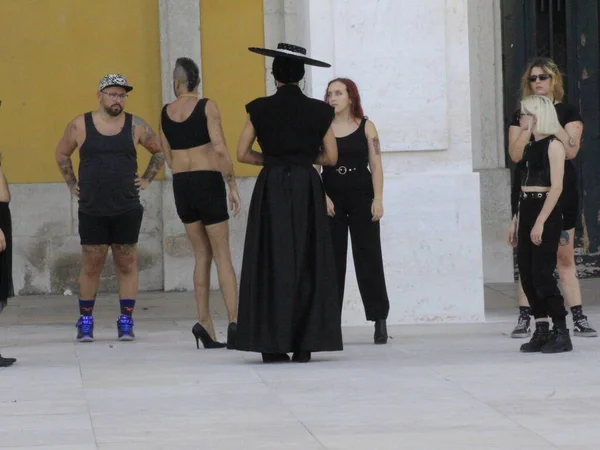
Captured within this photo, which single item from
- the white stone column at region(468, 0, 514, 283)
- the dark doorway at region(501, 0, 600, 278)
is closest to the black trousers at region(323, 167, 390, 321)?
the white stone column at region(468, 0, 514, 283)

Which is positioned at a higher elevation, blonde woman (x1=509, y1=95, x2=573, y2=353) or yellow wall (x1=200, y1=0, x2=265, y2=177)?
yellow wall (x1=200, y1=0, x2=265, y2=177)

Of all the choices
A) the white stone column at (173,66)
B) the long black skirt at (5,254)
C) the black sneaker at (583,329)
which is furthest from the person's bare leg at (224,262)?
the white stone column at (173,66)

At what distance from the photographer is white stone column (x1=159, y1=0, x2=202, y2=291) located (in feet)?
44.0

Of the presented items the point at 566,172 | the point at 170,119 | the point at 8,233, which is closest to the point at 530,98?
the point at 566,172

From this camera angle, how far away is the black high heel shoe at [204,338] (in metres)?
9.44

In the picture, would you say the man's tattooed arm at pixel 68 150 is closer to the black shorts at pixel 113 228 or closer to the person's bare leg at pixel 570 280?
the black shorts at pixel 113 228

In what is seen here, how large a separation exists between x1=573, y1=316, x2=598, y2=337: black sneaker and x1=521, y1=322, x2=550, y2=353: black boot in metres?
0.81

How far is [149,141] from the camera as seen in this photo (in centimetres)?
1017

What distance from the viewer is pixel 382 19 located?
10711 mm

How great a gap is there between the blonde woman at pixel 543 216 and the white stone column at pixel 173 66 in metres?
5.07

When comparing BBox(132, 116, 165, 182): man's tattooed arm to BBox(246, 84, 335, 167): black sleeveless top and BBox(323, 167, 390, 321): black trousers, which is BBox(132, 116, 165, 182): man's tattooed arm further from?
BBox(246, 84, 335, 167): black sleeveless top

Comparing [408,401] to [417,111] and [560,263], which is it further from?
[417,111]

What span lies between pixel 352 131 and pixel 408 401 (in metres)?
2.84

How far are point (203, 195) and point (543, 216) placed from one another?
208 cm
